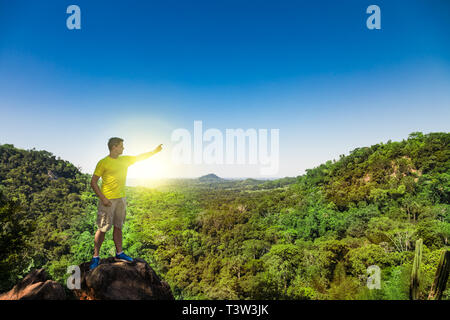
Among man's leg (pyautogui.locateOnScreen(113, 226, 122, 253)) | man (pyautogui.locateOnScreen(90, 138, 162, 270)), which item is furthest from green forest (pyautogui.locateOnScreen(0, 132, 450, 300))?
man (pyautogui.locateOnScreen(90, 138, 162, 270))

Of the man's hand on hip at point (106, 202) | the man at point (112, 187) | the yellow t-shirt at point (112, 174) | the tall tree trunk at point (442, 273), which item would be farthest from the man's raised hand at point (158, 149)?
the tall tree trunk at point (442, 273)

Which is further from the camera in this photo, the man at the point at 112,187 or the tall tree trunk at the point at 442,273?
the tall tree trunk at the point at 442,273

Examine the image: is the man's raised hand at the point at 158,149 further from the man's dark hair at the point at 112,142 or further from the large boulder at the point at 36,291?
the large boulder at the point at 36,291

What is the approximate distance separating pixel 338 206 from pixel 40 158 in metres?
63.7

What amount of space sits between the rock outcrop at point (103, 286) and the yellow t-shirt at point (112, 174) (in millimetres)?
1318

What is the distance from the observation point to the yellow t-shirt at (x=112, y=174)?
9.57 ft

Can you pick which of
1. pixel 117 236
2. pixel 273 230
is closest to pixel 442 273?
pixel 117 236

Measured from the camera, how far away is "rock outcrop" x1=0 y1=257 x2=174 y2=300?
308cm

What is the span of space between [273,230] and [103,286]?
106 feet

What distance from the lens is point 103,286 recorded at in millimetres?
3139

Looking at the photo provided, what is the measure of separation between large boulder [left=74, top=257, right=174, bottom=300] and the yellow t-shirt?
1292 millimetres

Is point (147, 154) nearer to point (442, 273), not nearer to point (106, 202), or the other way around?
point (106, 202)

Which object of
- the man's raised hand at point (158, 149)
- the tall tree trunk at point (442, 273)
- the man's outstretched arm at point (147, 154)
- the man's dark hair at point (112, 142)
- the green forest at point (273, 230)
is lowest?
the green forest at point (273, 230)
